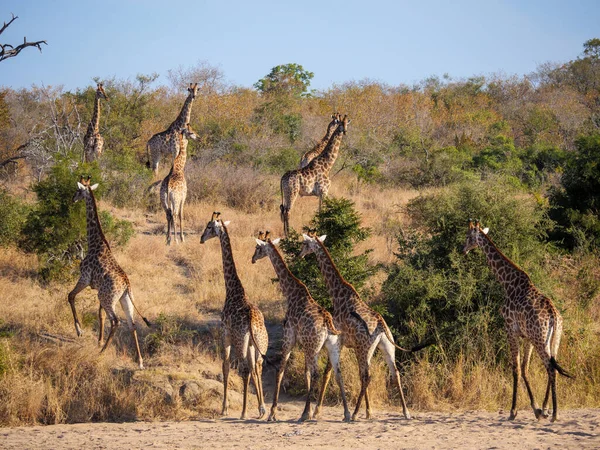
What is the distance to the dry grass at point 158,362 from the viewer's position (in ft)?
29.8

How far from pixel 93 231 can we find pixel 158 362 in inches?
83.8

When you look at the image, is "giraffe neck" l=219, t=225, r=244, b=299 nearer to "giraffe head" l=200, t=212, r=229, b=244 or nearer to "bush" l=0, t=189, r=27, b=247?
"giraffe head" l=200, t=212, r=229, b=244

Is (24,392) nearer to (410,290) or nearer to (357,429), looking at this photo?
(357,429)

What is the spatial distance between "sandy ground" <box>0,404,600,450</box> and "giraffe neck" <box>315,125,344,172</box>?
26.1 feet

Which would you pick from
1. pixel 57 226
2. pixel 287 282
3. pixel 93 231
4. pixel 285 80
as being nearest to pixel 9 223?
pixel 57 226

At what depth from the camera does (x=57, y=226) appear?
1220cm

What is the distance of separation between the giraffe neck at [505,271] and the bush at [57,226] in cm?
667

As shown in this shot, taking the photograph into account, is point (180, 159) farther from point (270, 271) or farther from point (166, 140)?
point (270, 271)

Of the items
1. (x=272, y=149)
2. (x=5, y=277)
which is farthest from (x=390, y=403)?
(x=272, y=149)

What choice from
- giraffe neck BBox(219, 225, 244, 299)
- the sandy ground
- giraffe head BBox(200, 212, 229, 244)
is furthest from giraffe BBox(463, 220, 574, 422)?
giraffe head BBox(200, 212, 229, 244)

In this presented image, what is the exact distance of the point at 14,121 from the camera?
89.3 ft

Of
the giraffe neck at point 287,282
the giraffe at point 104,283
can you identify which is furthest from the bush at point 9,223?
the giraffe neck at point 287,282

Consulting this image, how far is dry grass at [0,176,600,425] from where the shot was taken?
29.8 feet

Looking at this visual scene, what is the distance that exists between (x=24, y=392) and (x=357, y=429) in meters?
4.02
